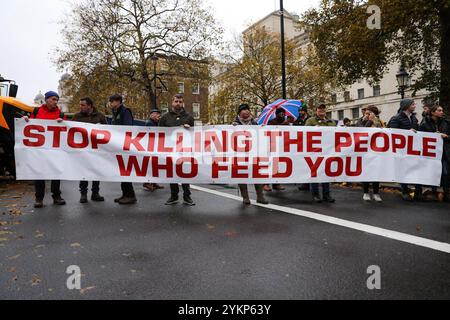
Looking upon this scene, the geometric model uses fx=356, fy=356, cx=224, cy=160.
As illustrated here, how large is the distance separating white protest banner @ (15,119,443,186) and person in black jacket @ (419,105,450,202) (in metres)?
1.00

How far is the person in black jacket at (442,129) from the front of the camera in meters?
7.28

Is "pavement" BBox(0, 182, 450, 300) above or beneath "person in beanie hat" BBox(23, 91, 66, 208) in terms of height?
beneath

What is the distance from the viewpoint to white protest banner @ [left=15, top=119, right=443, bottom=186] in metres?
6.49

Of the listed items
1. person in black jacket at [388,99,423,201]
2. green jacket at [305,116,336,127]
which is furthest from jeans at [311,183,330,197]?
person in black jacket at [388,99,423,201]

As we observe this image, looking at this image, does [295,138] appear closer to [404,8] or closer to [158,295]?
[158,295]

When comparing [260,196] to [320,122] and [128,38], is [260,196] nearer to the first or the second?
[320,122]

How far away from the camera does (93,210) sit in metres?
6.31

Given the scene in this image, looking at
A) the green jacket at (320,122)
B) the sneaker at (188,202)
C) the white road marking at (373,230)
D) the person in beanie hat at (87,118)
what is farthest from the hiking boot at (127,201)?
the green jacket at (320,122)

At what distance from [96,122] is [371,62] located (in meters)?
14.2

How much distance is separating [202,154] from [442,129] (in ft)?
16.9

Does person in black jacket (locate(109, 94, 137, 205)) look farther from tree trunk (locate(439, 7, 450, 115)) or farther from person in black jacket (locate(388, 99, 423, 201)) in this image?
tree trunk (locate(439, 7, 450, 115))

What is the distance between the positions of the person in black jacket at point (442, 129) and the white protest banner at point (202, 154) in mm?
1000

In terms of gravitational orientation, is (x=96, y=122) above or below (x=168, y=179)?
above

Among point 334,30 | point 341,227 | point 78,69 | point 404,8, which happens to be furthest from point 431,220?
point 78,69
